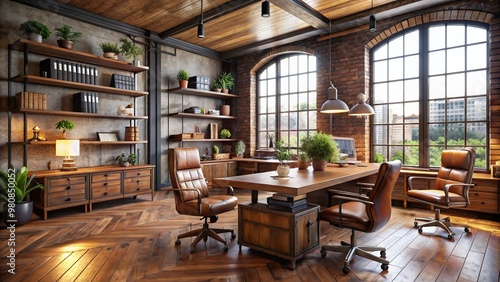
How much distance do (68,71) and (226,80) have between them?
354 centimetres

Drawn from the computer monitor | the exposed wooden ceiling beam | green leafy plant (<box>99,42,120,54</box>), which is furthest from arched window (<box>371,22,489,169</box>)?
green leafy plant (<box>99,42,120,54</box>)

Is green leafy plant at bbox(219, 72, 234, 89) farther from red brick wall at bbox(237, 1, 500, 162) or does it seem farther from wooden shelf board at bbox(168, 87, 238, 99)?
red brick wall at bbox(237, 1, 500, 162)

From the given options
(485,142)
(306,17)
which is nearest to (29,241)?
(306,17)

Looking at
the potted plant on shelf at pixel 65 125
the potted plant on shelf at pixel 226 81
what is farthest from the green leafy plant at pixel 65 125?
the potted plant on shelf at pixel 226 81

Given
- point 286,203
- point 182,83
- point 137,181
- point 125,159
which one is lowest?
point 137,181

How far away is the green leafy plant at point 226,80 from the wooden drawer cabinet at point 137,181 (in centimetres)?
288

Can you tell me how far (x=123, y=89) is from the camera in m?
5.35

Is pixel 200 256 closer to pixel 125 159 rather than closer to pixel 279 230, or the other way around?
pixel 279 230

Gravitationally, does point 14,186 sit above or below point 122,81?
below

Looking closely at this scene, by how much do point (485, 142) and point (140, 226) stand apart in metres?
5.14

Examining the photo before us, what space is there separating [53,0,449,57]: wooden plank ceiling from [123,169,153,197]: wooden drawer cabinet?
8.82 feet

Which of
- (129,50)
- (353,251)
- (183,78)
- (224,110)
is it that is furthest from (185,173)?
(224,110)

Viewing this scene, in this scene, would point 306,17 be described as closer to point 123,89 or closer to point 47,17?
point 123,89

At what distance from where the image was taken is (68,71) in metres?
4.73
